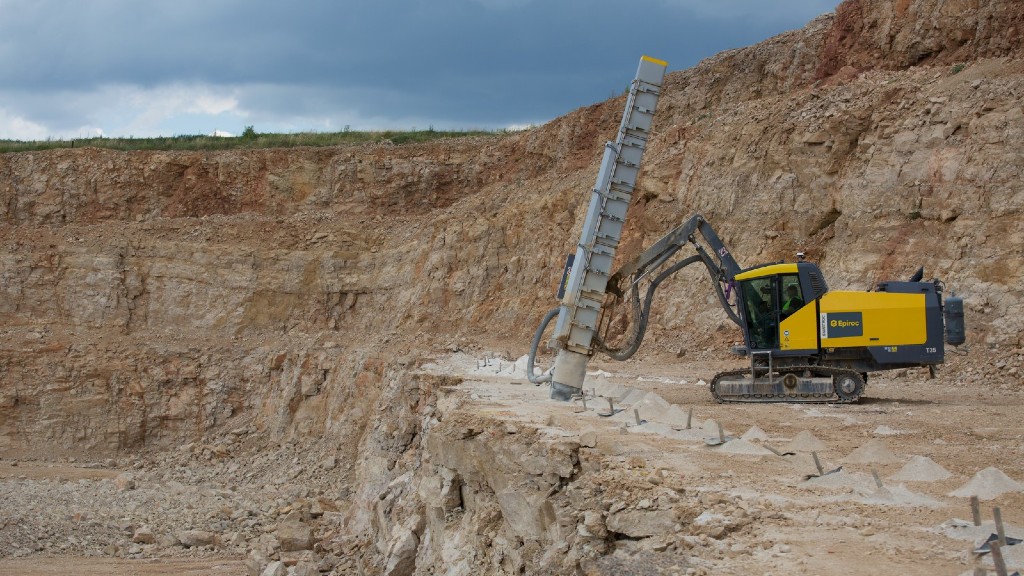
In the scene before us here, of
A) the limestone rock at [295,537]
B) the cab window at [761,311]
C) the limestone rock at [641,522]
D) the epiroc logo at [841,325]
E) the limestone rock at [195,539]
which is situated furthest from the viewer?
the limestone rock at [195,539]

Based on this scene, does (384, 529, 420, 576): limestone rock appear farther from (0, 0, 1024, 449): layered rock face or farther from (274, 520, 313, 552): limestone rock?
(0, 0, 1024, 449): layered rock face

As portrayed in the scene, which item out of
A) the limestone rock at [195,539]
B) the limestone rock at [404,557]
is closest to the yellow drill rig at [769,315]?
the limestone rock at [404,557]

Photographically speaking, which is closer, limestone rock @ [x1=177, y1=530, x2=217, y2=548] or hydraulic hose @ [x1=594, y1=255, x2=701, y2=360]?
hydraulic hose @ [x1=594, y1=255, x2=701, y2=360]

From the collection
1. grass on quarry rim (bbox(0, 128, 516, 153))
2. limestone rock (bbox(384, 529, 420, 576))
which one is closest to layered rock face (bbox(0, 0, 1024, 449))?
grass on quarry rim (bbox(0, 128, 516, 153))

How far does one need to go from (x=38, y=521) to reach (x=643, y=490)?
53.4ft

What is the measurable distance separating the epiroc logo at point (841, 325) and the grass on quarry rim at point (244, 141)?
29.2 meters

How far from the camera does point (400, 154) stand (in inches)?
1505

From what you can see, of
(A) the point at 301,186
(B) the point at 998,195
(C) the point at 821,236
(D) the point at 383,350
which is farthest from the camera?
(A) the point at 301,186

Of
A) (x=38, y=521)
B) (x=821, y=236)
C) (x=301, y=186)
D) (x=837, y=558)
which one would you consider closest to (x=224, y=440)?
(x=38, y=521)

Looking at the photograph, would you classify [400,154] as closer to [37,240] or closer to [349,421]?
[37,240]

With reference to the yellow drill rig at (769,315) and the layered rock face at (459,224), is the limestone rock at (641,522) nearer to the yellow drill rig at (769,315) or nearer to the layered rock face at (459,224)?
the yellow drill rig at (769,315)

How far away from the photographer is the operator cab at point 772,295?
13.9 meters

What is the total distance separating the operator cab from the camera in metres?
13.9

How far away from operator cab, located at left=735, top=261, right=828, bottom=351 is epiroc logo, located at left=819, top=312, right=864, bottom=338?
372 mm
